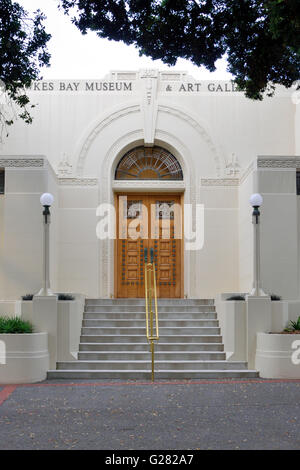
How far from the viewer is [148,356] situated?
36.3 ft

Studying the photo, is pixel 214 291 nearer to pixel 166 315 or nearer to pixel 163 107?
pixel 166 315

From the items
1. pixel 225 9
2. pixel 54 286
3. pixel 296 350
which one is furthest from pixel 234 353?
pixel 225 9

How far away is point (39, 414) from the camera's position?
745cm

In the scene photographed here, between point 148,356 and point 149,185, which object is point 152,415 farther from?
point 149,185

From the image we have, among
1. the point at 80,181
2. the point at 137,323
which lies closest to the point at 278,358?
the point at 137,323

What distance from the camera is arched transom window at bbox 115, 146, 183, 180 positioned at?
51.7 ft

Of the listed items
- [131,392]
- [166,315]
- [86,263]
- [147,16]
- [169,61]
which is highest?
[147,16]

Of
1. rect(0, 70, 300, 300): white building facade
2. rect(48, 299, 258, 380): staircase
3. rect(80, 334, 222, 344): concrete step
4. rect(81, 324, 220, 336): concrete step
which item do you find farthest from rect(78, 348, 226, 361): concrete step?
rect(0, 70, 300, 300): white building facade

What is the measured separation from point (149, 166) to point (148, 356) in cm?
634

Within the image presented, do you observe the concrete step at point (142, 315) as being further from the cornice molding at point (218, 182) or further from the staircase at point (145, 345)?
the cornice molding at point (218, 182)

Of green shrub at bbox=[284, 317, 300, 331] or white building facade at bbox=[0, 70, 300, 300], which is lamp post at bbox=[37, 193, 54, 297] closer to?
white building facade at bbox=[0, 70, 300, 300]

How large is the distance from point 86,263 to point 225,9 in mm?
7705
